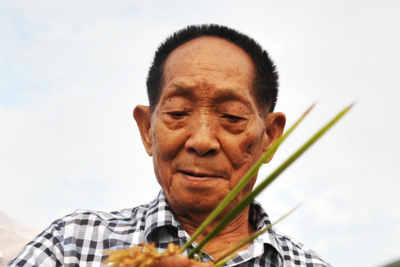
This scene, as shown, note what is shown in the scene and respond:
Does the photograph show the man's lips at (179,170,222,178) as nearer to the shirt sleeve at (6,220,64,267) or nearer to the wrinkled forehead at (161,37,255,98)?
the wrinkled forehead at (161,37,255,98)

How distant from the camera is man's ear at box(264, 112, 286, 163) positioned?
2.31 m

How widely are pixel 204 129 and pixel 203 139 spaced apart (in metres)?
0.05

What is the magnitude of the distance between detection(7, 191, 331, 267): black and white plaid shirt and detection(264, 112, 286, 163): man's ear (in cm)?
49

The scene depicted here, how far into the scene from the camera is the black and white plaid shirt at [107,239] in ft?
6.29

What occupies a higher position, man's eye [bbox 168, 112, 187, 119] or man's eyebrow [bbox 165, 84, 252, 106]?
man's eyebrow [bbox 165, 84, 252, 106]

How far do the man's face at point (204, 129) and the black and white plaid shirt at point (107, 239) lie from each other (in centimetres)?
Answer: 12

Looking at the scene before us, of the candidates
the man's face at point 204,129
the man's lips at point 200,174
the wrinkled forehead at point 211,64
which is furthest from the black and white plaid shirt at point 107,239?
the wrinkled forehead at point 211,64

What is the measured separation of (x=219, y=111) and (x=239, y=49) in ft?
1.35

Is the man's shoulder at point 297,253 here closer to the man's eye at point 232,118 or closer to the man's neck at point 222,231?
the man's neck at point 222,231

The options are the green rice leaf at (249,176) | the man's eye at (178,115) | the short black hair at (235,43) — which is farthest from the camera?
the short black hair at (235,43)

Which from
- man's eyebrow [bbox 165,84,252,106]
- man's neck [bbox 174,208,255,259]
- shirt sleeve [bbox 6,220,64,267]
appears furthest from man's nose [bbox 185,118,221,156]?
shirt sleeve [bbox 6,220,64,267]

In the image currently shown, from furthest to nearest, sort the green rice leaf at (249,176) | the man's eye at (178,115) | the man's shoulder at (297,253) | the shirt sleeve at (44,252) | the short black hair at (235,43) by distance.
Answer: the man's shoulder at (297,253), the short black hair at (235,43), the man's eye at (178,115), the shirt sleeve at (44,252), the green rice leaf at (249,176)

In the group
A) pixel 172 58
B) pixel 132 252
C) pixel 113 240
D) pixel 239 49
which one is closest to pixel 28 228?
pixel 113 240

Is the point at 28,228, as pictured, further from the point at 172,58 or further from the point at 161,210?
the point at 172,58
